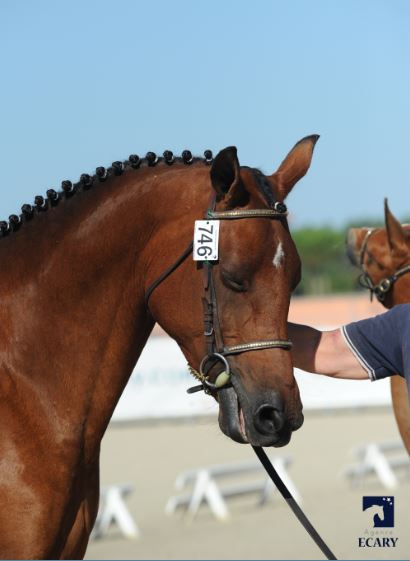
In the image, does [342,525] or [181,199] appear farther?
[342,525]

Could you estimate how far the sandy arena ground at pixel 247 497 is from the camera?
764cm

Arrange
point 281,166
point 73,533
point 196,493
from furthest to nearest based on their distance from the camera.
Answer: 1. point 196,493
2. point 281,166
3. point 73,533

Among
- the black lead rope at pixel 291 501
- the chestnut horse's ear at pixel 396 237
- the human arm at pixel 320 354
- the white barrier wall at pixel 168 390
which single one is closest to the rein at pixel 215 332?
the black lead rope at pixel 291 501

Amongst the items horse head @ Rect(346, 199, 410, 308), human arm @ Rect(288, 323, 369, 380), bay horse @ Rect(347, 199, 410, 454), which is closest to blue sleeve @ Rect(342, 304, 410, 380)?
human arm @ Rect(288, 323, 369, 380)

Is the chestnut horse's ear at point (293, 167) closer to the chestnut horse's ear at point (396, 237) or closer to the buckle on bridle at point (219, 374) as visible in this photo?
the buckle on bridle at point (219, 374)

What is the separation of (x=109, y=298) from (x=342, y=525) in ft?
18.9

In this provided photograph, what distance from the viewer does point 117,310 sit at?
3312mm

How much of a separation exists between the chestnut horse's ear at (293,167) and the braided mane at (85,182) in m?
0.28

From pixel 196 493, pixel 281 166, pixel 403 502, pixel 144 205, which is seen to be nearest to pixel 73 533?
pixel 144 205

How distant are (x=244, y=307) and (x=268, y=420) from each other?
1.28ft

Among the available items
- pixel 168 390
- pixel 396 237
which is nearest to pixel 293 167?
pixel 396 237

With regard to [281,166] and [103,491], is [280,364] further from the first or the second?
[103,491]

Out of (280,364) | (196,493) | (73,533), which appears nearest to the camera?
(280,364)

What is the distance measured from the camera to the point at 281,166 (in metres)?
3.45
